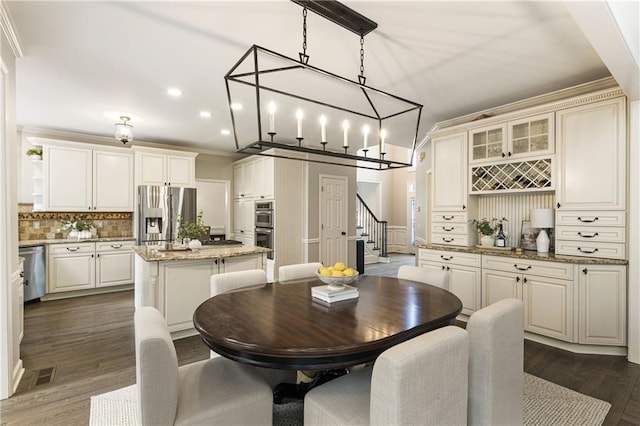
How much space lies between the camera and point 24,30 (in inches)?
89.9

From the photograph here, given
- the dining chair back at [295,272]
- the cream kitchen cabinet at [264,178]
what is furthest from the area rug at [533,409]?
the cream kitchen cabinet at [264,178]

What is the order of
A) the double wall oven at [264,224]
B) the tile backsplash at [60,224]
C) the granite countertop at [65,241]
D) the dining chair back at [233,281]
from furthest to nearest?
1. the double wall oven at [264,224]
2. the tile backsplash at [60,224]
3. the granite countertop at [65,241]
4. the dining chair back at [233,281]

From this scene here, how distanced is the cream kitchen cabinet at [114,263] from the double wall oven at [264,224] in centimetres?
213

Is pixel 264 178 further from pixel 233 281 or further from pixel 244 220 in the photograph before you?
pixel 233 281

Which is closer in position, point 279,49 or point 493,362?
point 493,362

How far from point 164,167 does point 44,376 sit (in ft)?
12.5

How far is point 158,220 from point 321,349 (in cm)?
508

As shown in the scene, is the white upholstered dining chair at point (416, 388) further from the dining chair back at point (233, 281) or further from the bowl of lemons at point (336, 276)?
the dining chair back at point (233, 281)

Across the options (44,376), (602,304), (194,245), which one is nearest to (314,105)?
(194,245)

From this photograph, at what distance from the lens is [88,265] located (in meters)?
4.98

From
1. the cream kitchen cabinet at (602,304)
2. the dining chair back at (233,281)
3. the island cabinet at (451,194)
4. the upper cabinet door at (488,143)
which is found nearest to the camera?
the dining chair back at (233,281)

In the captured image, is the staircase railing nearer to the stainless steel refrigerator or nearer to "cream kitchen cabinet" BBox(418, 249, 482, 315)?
the stainless steel refrigerator

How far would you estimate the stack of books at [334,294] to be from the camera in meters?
1.96

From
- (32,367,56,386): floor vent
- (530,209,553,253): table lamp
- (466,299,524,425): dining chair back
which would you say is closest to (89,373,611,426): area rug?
(32,367,56,386): floor vent
